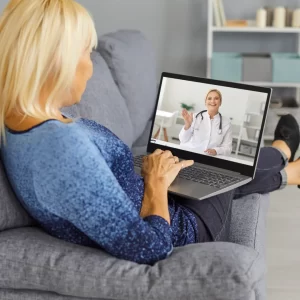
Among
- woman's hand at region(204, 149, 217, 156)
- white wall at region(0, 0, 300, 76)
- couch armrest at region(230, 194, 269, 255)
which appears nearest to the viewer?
couch armrest at region(230, 194, 269, 255)

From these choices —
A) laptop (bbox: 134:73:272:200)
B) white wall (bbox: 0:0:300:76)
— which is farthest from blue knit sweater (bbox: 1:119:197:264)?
white wall (bbox: 0:0:300:76)

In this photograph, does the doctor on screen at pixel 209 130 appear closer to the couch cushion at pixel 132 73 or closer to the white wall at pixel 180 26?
the couch cushion at pixel 132 73

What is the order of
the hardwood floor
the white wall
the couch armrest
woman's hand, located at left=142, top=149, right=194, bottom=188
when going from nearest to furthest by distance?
woman's hand, located at left=142, top=149, right=194, bottom=188, the couch armrest, the hardwood floor, the white wall

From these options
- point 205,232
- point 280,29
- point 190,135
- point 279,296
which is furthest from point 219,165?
point 280,29

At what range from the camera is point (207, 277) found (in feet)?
4.42

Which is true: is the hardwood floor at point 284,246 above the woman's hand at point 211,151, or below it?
below

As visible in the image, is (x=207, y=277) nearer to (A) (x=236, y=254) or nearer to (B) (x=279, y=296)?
(A) (x=236, y=254)

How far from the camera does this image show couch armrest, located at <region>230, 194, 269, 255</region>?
1.89 meters

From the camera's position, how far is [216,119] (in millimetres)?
1999

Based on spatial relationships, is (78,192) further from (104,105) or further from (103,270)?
(104,105)

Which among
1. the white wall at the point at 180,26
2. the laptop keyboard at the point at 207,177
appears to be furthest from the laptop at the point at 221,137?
the white wall at the point at 180,26

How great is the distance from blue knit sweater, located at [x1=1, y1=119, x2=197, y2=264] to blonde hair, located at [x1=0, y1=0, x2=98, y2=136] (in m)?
0.08

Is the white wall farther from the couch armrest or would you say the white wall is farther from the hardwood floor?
the couch armrest

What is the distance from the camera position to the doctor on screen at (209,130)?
6.50ft
